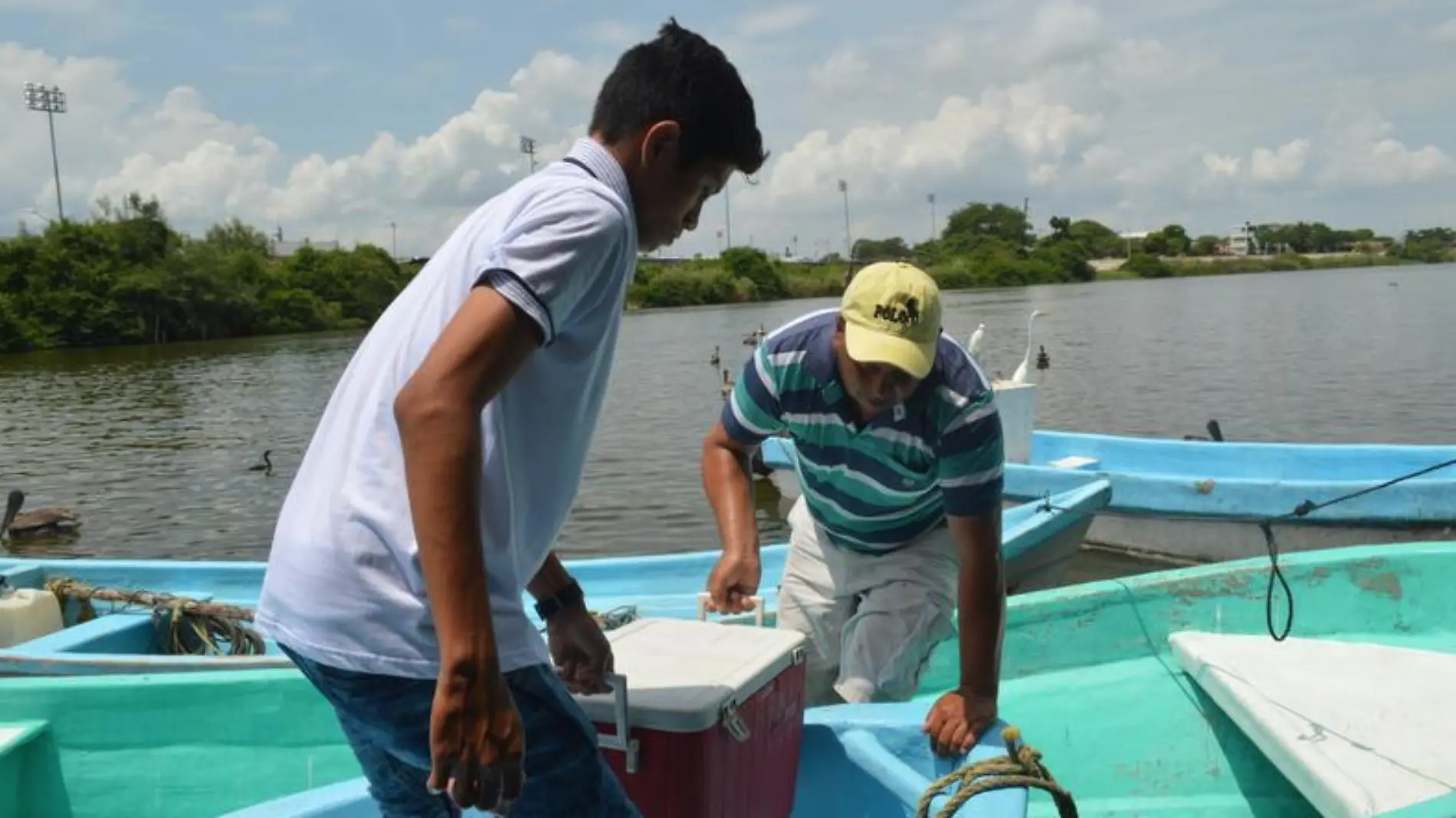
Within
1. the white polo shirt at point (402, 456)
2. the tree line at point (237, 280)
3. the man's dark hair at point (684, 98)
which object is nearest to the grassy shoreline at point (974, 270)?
the tree line at point (237, 280)

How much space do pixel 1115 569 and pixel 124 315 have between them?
48.8 m

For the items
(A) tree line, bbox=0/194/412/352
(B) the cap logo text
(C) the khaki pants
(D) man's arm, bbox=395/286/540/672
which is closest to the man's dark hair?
(D) man's arm, bbox=395/286/540/672

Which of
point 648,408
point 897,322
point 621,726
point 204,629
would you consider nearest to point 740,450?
point 897,322

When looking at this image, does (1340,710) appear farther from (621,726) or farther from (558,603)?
(558,603)

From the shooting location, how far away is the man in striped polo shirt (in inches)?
101

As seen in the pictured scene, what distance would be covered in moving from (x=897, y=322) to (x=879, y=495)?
0.64m

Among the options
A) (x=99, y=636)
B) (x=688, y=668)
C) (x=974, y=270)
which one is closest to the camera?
(x=688, y=668)

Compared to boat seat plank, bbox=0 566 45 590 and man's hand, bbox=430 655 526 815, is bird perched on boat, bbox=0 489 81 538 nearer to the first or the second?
boat seat plank, bbox=0 566 45 590

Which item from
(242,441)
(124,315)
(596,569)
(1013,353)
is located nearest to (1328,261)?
(1013,353)

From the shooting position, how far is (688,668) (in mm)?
2391

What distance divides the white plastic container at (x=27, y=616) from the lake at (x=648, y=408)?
20.7ft

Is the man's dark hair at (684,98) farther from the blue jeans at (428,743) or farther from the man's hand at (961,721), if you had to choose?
the man's hand at (961,721)

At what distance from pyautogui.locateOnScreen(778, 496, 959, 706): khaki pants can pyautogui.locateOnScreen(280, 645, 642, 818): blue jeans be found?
1.52 metres

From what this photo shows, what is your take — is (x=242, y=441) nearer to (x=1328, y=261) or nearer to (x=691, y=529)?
(x=691, y=529)
